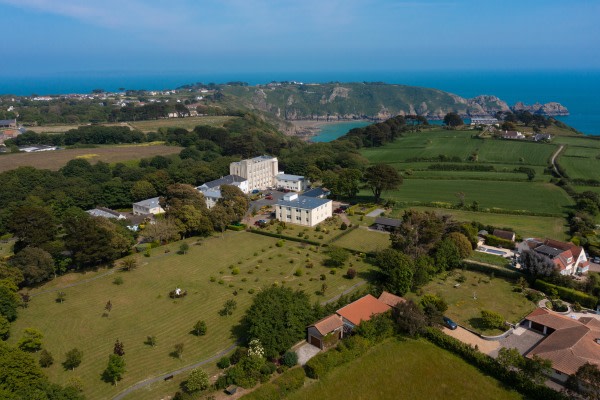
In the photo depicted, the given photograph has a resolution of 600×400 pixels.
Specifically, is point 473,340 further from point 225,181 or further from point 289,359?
point 225,181

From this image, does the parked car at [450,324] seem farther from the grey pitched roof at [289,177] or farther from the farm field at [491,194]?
the grey pitched roof at [289,177]

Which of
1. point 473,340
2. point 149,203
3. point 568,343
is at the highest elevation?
point 568,343

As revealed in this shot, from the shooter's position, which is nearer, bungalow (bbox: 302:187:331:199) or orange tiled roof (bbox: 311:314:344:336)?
orange tiled roof (bbox: 311:314:344:336)

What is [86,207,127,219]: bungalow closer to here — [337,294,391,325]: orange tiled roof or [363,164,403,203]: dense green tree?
[363,164,403,203]: dense green tree

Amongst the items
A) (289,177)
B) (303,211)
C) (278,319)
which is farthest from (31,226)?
(289,177)

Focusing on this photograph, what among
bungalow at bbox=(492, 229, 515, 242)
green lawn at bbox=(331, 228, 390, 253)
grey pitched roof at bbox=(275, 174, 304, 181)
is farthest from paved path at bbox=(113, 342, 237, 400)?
grey pitched roof at bbox=(275, 174, 304, 181)

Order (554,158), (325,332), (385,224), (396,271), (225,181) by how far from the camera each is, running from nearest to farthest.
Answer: (325,332)
(396,271)
(385,224)
(225,181)
(554,158)

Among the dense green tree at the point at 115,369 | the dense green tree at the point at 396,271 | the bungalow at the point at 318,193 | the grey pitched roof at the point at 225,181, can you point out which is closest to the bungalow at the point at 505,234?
the dense green tree at the point at 396,271
